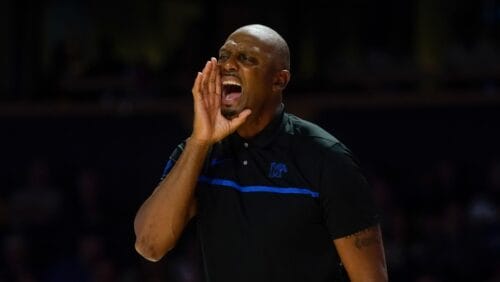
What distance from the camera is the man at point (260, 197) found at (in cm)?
243

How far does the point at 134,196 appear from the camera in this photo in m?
7.43

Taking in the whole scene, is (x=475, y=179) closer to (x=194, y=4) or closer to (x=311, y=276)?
(x=194, y=4)

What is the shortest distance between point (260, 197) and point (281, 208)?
2.6 inches

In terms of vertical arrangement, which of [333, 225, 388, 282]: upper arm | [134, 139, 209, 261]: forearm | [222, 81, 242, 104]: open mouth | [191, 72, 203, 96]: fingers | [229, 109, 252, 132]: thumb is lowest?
[333, 225, 388, 282]: upper arm

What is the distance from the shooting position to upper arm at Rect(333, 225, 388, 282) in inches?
95.2

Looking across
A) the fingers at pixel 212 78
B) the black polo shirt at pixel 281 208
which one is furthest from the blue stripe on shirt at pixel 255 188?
the fingers at pixel 212 78

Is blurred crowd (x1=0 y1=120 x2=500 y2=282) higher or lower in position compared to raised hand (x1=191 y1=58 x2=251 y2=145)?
lower

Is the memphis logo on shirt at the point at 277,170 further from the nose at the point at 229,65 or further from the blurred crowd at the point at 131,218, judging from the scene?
the blurred crowd at the point at 131,218

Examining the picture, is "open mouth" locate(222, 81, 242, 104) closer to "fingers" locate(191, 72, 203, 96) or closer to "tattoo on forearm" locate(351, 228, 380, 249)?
"fingers" locate(191, 72, 203, 96)

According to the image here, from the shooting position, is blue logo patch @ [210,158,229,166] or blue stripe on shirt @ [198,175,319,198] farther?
blue logo patch @ [210,158,229,166]

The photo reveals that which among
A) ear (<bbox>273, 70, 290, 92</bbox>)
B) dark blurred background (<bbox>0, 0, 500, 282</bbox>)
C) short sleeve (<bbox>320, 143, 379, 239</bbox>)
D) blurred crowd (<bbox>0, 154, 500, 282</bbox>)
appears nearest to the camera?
short sleeve (<bbox>320, 143, 379, 239</bbox>)

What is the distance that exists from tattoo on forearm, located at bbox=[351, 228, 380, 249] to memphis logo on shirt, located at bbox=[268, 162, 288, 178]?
0.74 feet

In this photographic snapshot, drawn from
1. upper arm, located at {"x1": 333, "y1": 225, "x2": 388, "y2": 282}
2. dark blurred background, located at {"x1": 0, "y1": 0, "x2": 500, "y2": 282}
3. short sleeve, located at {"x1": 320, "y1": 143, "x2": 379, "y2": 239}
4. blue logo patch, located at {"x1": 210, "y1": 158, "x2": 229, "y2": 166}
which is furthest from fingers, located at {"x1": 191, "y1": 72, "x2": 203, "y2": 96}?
dark blurred background, located at {"x1": 0, "y1": 0, "x2": 500, "y2": 282}

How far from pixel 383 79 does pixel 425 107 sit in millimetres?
482
